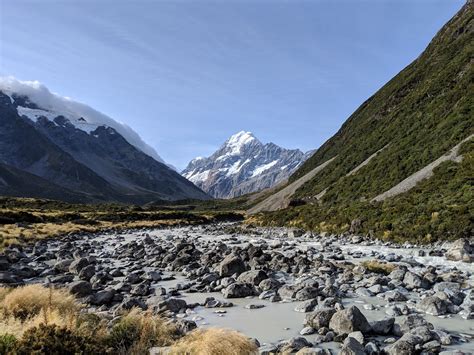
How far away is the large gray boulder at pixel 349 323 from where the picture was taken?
37.0ft

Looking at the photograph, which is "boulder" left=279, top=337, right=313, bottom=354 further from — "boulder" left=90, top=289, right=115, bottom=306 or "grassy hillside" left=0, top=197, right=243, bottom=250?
"grassy hillside" left=0, top=197, right=243, bottom=250

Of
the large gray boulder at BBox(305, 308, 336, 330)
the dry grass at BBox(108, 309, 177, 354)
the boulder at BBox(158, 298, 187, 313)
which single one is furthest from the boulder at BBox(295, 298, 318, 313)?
the dry grass at BBox(108, 309, 177, 354)

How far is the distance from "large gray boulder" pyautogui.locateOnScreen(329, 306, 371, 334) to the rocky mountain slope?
65.8 ft

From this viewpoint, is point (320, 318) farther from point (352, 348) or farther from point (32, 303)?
point (32, 303)

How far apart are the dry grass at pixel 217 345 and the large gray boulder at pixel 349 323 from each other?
3.42m

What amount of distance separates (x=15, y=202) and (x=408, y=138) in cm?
11290

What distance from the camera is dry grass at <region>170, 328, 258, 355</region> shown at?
27.6 feet

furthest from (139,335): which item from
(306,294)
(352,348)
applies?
(306,294)

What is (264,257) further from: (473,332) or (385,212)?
(385,212)

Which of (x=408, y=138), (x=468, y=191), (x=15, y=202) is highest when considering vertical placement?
(x=408, y=138)

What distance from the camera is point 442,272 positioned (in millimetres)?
19391

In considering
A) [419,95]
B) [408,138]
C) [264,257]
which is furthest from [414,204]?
[419,95]

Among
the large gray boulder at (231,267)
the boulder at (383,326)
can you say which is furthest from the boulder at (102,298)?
the boulder at (383,326)

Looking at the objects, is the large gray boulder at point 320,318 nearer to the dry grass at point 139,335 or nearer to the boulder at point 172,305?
the dry grass at point 139,335
